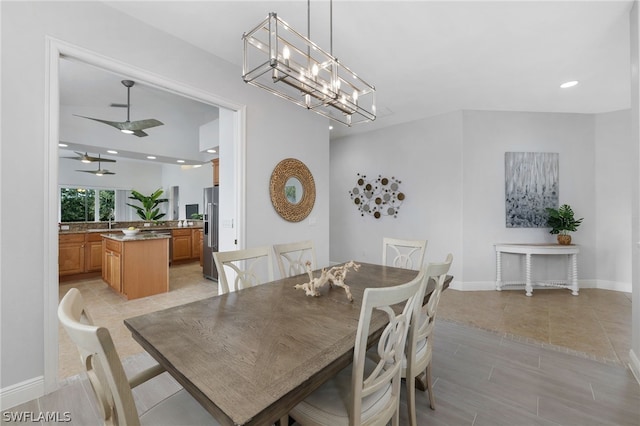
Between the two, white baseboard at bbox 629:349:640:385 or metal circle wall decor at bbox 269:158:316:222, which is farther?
metal circle wall decor at bbox 269:158:316:222

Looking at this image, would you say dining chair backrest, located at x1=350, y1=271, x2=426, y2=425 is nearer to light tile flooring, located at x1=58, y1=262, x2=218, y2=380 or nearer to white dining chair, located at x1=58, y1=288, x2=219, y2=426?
white dining chair, located at x1=58, y1=288, x2=219, y2=426

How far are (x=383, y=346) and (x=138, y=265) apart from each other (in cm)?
408

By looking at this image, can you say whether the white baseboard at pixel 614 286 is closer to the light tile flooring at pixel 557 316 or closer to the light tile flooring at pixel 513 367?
the light tile flooring at pixel 557 316

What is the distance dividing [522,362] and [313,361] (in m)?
2.27

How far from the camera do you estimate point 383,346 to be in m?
1.14

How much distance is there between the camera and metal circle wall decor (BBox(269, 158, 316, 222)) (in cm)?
329

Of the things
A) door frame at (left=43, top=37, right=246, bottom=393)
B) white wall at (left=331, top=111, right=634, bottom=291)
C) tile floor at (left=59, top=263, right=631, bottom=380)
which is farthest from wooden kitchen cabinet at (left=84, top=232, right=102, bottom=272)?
white wall at (left=331, top=111, right=634, bottom=291)

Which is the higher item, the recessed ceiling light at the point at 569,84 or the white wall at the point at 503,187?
the recessed ceiling light at the point at 569,84

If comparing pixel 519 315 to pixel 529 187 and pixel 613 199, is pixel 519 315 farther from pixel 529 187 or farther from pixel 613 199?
pixel 613 199

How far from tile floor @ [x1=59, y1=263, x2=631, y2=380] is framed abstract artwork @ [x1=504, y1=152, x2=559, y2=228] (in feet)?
3.78

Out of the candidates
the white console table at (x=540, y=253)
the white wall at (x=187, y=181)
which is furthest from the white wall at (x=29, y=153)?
the white wall at (x=187, y=181)

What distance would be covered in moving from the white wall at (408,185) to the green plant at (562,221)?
134 cm

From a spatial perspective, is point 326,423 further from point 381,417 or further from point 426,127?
point 426,127

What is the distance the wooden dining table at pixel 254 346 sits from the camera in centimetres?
79
